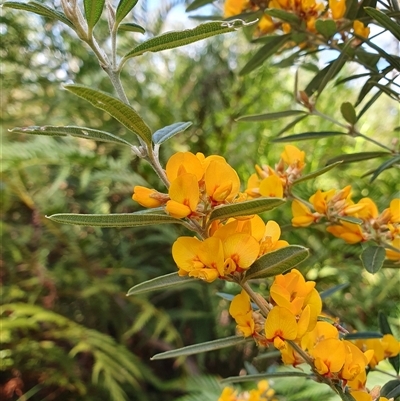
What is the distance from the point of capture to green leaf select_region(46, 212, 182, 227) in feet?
0.79

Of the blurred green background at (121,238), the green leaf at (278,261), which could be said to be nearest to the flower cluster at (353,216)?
the green leaf at (278,261)

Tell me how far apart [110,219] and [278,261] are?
100 mm

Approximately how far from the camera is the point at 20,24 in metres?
1.33

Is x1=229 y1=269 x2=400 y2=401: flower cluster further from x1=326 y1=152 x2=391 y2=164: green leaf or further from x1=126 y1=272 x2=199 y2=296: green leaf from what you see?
x1=326 y1=152 x2=391 y2=164: green leaf

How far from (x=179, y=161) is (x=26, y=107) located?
1312 millimetres

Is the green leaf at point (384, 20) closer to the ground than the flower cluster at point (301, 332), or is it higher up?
higher up

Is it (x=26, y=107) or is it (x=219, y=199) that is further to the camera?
(x=26, y=107)

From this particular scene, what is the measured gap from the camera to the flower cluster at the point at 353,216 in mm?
369

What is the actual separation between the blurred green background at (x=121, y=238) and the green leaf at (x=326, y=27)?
0.57 meters

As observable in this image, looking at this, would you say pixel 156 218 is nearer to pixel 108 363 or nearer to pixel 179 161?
pixel 179 161

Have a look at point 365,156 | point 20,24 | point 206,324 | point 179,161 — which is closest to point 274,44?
point 365,156

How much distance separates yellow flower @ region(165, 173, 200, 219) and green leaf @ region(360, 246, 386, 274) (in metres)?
0.16

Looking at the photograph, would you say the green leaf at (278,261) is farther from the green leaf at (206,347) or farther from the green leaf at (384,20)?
the green leaf at (384,20)

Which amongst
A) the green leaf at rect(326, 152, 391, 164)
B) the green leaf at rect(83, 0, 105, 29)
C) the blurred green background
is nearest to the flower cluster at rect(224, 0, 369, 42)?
the green leaf at rect(326, 152, 391, 164)
